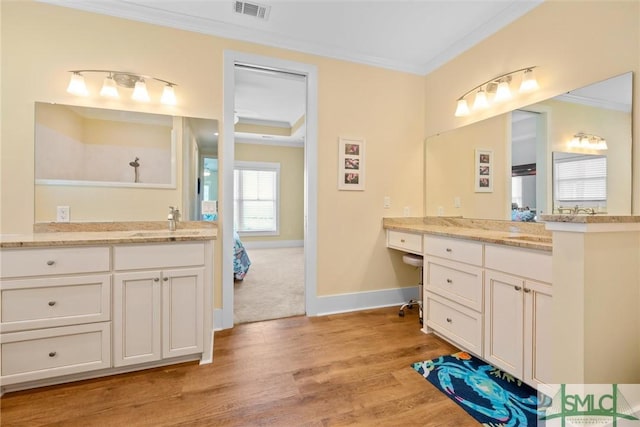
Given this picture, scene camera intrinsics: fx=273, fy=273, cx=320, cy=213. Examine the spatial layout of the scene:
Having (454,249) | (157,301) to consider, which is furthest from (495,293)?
(157,301)

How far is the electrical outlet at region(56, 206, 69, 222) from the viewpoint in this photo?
2.16 meters

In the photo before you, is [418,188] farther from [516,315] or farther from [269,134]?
[269,134]

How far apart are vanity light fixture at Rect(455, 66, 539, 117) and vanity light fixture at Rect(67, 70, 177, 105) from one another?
2.79 metres

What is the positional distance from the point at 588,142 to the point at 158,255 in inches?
119

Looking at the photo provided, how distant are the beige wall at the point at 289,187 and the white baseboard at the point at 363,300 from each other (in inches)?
179

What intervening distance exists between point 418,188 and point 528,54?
5.08 feet

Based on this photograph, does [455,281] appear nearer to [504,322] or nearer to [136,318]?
[504,322]

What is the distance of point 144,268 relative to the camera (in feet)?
5.91

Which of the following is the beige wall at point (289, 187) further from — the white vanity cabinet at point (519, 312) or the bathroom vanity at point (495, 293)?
the white vanity cabinet at point (519, 312)

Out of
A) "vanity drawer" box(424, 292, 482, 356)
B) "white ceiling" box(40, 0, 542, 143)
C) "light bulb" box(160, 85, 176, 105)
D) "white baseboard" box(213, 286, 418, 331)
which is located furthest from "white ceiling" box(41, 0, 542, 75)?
"white baseboard" box(213, 286, 418, 331)

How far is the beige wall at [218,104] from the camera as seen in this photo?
82.1 inches

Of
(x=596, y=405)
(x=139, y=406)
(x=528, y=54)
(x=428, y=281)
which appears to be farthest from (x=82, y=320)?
(x=528, y=54)

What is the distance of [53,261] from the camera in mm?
1637

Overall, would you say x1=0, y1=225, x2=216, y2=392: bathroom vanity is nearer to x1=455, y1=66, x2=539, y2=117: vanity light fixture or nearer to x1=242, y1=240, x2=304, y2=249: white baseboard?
x1=455, y1=66, x2=539, y2=117: vanity light fixture
